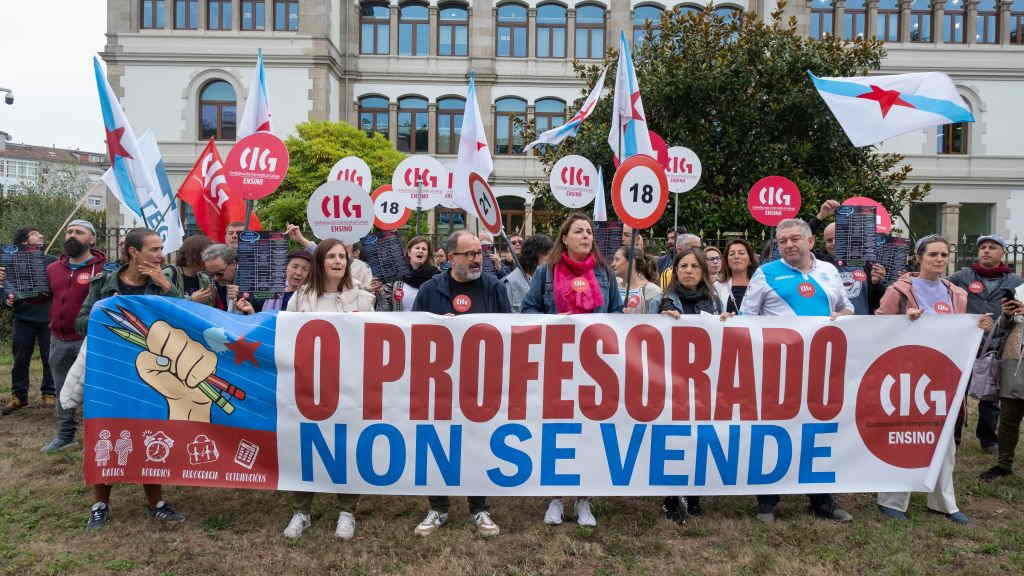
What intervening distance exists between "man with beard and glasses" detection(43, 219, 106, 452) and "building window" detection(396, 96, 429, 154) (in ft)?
77.7

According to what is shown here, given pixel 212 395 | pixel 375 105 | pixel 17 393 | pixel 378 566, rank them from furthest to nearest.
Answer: pixel 375 105 < pixel 17 393 < pixel 212 395 < pixel 378 566

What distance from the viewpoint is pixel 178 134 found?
2806 centimetres

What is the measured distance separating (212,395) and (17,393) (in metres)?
4.96

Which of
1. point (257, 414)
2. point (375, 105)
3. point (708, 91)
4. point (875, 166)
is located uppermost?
point (375, 105)

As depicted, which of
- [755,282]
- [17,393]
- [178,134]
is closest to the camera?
[755,282]

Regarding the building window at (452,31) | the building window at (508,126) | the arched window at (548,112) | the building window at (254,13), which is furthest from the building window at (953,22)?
the building window at (254,13)

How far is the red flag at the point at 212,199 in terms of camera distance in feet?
24.8

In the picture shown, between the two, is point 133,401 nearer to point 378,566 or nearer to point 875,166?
point 378,566

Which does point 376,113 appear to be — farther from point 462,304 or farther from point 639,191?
point 462,304

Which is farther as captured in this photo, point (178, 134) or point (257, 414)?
point (178, 134)

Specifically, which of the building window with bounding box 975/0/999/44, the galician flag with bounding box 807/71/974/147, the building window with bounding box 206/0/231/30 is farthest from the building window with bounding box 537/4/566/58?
the galician flag with bounding box 807/71/974/147

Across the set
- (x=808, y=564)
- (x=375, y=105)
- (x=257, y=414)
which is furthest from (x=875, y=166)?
(x=375, y=105)

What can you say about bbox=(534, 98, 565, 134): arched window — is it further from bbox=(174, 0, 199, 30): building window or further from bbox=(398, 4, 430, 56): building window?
bbox=(174, 0, 199, 30): building window

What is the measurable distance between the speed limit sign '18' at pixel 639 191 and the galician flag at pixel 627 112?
1.95 meters
